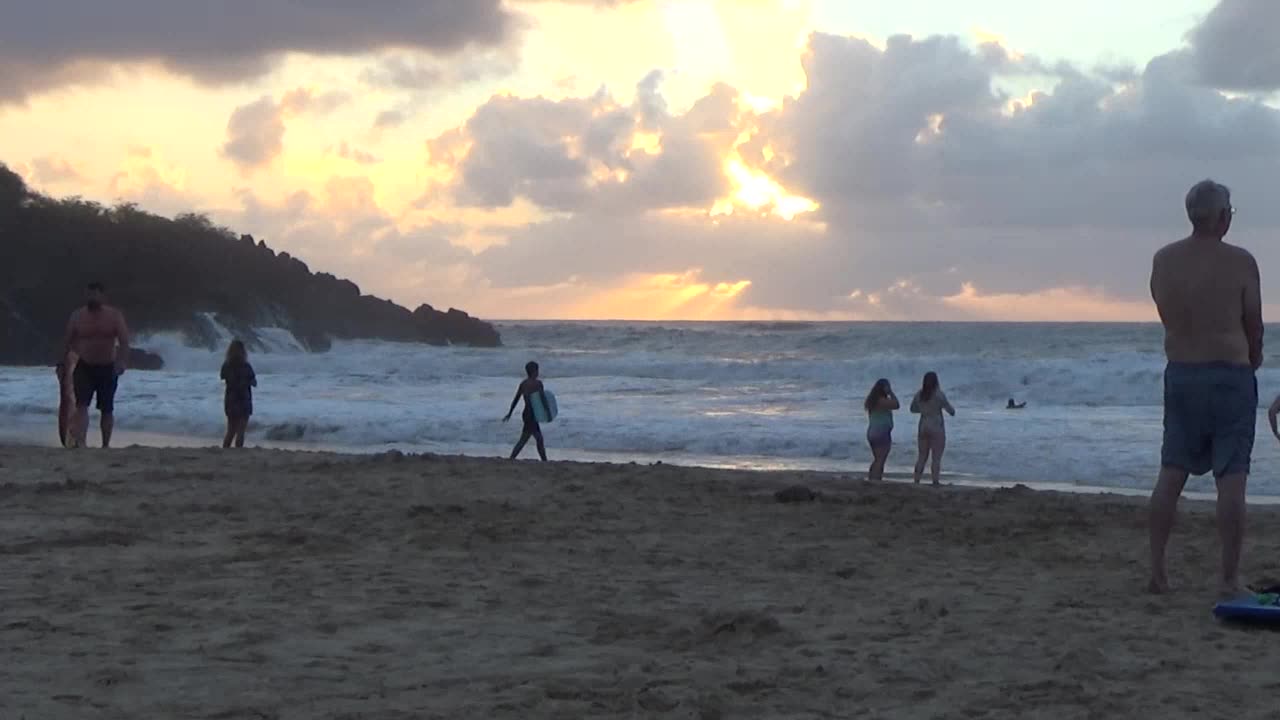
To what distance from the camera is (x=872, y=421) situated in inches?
517

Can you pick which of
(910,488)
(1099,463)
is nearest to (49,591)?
(910,488)

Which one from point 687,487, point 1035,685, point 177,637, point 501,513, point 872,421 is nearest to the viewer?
point 1035,685

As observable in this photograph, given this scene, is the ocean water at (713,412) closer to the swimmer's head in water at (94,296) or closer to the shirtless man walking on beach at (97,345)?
the shirtless man walking on beach at (97,345)

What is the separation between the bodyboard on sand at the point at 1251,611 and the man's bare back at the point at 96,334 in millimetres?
9127

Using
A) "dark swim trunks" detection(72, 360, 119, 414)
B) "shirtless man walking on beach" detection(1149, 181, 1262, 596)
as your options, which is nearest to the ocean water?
"dark swim trunks" detection(72, 360, 119, 414)

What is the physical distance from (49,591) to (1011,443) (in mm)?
13168

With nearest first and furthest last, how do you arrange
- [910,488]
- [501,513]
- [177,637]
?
1. [177,637]
2. [501,513]
3. [910,488]

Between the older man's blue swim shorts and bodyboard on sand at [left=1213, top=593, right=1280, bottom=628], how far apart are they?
0.53 m

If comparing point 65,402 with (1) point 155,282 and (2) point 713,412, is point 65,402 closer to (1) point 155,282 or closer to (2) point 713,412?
(2) point 713,412

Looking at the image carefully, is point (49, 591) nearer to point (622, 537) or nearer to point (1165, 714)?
point (622, 537)

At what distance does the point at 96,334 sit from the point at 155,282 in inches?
1825

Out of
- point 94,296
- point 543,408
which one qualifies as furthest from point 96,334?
point 543,408

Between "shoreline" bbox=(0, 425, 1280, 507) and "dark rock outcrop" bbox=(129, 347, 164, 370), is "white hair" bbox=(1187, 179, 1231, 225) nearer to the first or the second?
"shoreline" bbox=(0, 425, 1280, 507)

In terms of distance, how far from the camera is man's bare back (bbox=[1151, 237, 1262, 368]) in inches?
223
